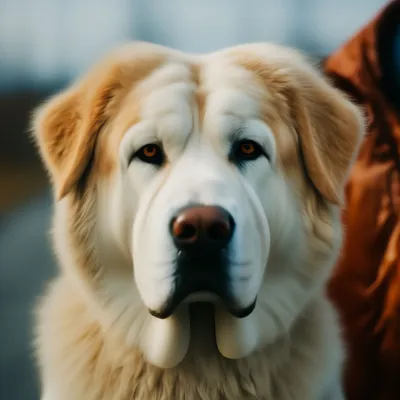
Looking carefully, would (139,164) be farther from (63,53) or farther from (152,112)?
(63,53)

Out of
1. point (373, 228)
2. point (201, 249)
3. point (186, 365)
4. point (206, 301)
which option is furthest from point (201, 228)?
point (373, 228)

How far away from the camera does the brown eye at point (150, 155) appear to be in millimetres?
944

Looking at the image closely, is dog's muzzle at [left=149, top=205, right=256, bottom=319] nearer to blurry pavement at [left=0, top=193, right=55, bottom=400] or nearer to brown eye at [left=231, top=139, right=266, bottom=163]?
brown eye at [left=231, top=139, right=266, bottom=163]

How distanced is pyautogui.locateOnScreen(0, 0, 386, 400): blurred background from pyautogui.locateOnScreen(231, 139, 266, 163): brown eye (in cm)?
29

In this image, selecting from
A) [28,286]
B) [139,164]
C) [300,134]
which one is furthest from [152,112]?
[28,286]

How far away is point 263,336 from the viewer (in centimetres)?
99

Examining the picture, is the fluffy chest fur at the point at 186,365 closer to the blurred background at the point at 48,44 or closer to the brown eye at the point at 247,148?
the blurred background at the point at 48,44

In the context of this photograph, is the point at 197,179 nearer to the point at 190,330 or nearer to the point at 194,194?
the point at 194,194

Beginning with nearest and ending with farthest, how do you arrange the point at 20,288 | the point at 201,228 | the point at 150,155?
the point at 201,228 → the point at 150,155 → the point at 20,288

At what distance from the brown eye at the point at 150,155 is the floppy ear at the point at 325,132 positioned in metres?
0.24

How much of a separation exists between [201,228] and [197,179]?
0.09 metres

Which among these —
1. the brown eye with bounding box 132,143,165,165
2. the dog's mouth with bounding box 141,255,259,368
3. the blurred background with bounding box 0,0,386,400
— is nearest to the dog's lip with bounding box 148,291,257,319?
the dog's mouth with bounding box 141,255,259,368

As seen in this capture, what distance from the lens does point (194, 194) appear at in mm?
872

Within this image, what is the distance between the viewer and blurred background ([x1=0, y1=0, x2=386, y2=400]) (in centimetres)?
115
